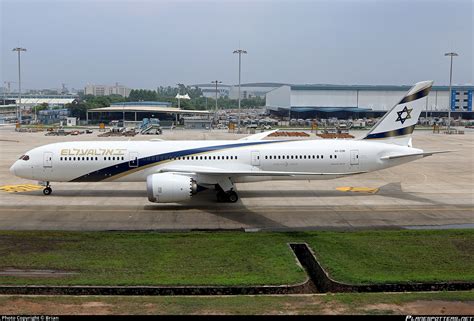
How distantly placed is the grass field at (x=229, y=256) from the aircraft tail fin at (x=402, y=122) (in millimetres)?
12115

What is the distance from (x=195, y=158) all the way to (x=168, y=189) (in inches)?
178

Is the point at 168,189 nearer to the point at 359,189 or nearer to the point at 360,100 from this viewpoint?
the point at 359,189

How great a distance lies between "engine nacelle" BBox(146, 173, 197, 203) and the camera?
88.4ft

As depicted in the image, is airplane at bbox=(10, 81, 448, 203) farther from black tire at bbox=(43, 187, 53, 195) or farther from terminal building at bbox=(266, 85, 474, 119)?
terminal building at bbox=(266, 85, 474, 119)

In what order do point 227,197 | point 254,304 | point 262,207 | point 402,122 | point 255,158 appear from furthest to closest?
point 402,122 < point 255,158 < point 227,197 < point 262,207 < point 254,304

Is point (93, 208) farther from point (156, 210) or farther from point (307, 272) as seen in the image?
point (307, 272)

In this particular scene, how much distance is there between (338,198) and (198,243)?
14.0 m

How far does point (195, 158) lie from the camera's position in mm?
30922

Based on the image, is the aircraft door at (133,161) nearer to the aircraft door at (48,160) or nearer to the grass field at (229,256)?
the aircraft door at (48,160)

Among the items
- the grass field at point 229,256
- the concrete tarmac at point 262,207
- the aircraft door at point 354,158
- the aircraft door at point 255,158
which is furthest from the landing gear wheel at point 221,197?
the aircraft door at point 354,158

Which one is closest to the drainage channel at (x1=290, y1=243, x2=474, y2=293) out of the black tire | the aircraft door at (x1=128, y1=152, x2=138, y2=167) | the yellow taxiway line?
the aircraft door at (x1=128, y1=152, x2=138, y2=167)

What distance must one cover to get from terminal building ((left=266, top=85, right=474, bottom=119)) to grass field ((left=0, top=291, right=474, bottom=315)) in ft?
504

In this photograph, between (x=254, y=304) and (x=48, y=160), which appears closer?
(x=254, y=304)

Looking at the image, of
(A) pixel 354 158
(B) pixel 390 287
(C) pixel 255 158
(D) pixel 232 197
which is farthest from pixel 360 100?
(B) pixel 390 287
